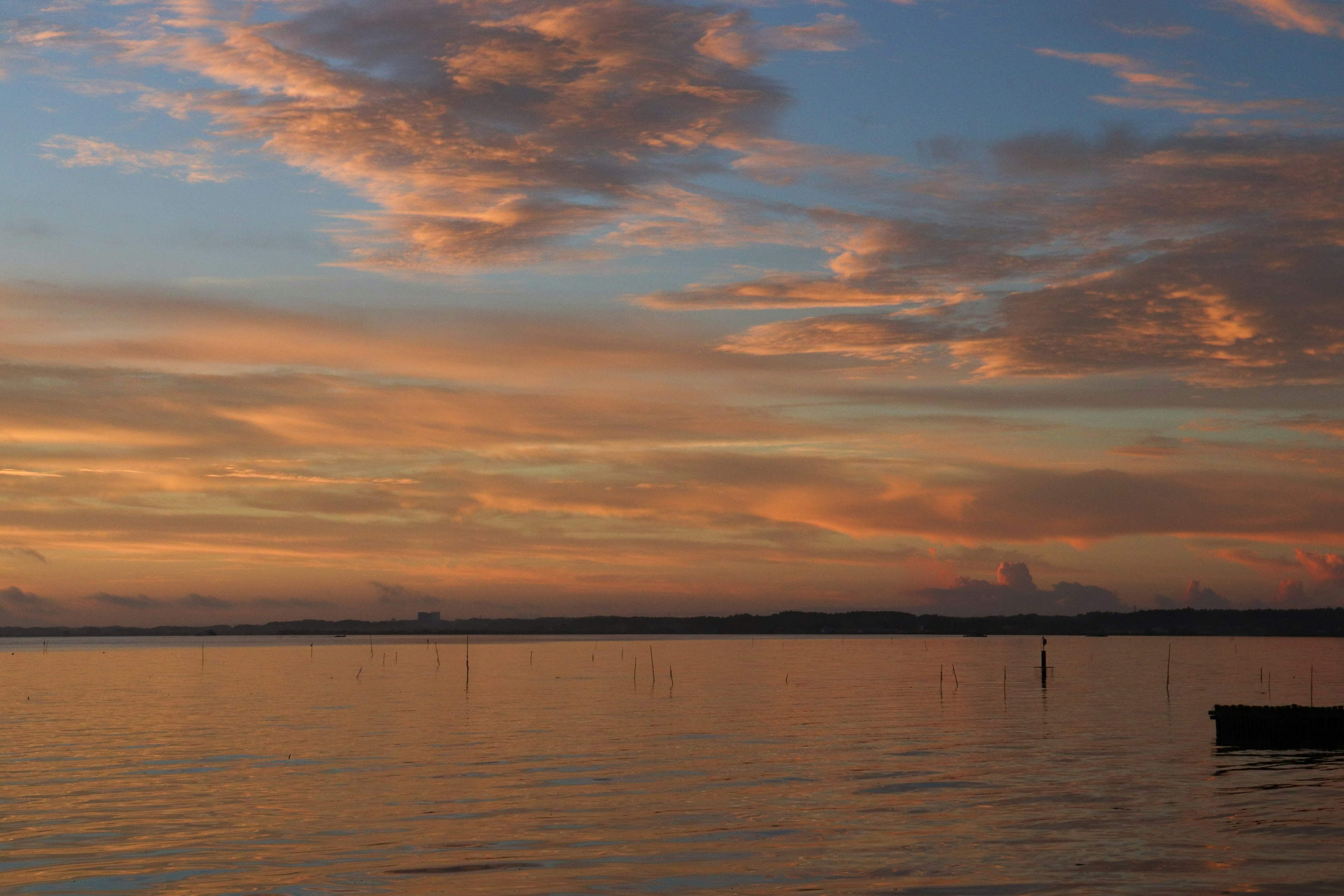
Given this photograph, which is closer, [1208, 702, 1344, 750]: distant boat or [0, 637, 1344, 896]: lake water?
[0, 637, 1344, 896]: lake water

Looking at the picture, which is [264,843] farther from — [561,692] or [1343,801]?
[561,692]

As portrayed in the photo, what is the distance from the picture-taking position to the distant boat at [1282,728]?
62750mm

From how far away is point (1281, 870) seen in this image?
31.5 m

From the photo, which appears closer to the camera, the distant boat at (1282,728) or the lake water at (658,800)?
the lake water at (658,800)

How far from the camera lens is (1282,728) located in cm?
6397

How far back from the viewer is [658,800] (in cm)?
4284

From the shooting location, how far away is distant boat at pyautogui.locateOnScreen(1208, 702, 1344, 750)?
6275 centimetres

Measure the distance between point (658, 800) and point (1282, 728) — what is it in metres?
38.9

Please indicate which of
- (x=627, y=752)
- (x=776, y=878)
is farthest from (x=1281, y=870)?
(x=627, y=752)

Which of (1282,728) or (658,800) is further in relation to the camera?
(1282,728)

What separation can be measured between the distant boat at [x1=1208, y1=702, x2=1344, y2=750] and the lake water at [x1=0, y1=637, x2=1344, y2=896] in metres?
1.89

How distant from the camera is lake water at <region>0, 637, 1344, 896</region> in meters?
31.0

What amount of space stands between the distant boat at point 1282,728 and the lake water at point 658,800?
6.19ft

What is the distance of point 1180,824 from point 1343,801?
9215 mm
